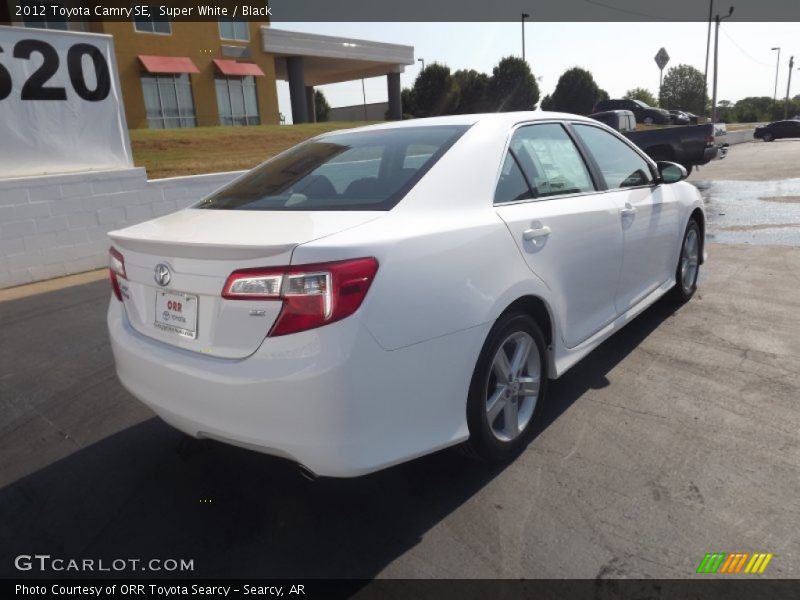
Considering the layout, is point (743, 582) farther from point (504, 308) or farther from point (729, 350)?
point (729, 350)

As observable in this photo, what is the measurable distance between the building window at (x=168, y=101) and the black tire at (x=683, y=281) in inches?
1012

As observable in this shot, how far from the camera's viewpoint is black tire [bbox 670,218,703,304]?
4.86 m

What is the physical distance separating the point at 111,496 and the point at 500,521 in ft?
5.72

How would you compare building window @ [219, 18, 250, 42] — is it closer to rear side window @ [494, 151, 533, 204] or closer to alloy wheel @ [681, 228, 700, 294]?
alloy wheel @ [681, 228, 700, 294]

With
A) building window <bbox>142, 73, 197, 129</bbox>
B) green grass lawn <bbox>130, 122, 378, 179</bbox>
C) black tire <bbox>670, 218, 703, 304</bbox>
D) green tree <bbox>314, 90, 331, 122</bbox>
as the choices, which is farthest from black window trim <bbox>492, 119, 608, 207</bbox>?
green tree <bbox>314, 90, 331, 122</bbox>

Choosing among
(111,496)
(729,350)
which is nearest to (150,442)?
(111,496)

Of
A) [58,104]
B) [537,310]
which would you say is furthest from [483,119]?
[58,104]

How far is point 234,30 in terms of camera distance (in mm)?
28391

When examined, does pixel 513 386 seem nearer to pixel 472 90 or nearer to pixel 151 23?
pixel 151 23

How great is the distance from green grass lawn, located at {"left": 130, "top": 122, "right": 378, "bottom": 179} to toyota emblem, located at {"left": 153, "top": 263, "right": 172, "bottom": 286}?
10.5 m

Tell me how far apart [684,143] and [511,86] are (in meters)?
35.9

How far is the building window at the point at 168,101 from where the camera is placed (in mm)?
26109

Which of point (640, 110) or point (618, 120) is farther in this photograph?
point (640, 110)

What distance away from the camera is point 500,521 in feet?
8.18
